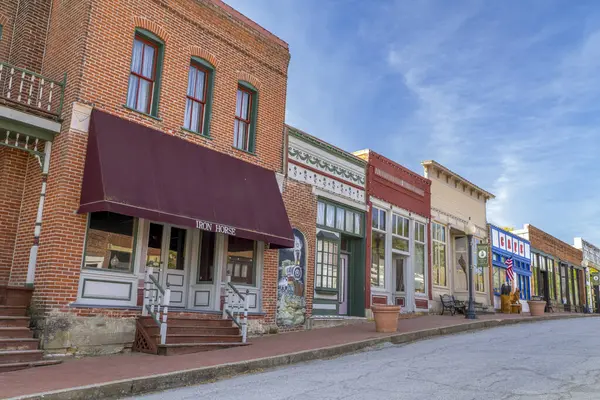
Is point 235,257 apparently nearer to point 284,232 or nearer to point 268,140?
point 284,232

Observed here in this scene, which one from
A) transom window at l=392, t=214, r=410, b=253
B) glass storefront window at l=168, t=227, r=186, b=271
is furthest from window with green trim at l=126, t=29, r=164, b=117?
transom window at l=392, t=214, r=410, b=253

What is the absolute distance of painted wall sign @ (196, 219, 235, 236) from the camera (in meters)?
11.7

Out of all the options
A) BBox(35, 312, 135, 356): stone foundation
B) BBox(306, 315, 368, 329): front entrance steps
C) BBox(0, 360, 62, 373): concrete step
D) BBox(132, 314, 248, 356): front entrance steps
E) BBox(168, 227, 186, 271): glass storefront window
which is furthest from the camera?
BBox(306, 315, 368, 329): front entrance steps

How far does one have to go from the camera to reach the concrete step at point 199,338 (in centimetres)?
1114

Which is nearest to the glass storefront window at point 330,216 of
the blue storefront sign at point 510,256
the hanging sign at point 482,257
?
the hanging sign at point 482,257

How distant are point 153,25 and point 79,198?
4.57m

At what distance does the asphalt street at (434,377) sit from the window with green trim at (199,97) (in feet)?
21.5

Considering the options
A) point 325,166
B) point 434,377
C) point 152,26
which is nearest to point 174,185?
point 152,26

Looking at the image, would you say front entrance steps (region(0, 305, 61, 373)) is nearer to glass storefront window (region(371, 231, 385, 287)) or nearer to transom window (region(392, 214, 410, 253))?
glass storefront window (region(371, 231, 385, 287))

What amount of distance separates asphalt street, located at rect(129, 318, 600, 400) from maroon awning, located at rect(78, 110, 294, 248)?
3.75 m

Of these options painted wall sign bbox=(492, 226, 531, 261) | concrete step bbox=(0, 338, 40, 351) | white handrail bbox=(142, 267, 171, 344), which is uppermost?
painted wall sign bbox=(492, 226, 531, 261)

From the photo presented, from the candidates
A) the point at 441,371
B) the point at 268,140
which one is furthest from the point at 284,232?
the point at 441,371

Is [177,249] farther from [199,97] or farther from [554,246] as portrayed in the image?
[554,246]

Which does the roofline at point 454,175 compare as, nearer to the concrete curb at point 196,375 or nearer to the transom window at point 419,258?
the transom window at point 419,258
